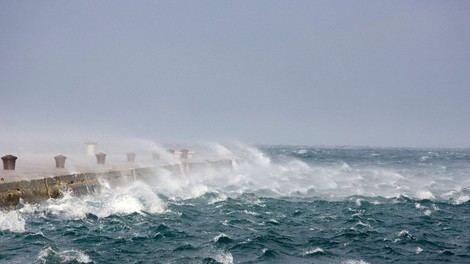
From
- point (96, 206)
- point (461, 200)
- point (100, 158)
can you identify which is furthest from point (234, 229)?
point (100, 158)

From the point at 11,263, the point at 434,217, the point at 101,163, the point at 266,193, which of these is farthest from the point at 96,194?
the point at 434,217

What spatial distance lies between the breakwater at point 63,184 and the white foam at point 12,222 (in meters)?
1.42

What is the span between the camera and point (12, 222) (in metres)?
16.8

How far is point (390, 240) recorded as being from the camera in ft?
54.2

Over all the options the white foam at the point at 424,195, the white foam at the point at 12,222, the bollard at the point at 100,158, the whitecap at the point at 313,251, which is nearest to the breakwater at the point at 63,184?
the white foam at the point at 12,222

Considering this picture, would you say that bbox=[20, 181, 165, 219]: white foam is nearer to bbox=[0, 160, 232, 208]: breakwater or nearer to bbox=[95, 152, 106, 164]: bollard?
bbox=[0, 160, 232, 208]: breakwater

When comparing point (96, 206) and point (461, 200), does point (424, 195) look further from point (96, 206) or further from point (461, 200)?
Result: point (96, 206)

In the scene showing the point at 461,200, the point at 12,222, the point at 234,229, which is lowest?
the point at 461,200

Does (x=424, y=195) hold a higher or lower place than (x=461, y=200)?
higher

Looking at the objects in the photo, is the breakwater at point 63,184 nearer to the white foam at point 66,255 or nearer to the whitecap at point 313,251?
the white foam at point 66,255

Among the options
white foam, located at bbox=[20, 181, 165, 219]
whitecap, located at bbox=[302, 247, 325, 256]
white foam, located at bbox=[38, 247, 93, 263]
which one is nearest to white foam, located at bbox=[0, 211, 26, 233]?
white foam, located at bbox=[20, 181, 165, 219]

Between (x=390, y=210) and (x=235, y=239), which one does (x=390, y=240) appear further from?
(x=390, y=210)

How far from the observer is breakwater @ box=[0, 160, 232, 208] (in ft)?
63.9

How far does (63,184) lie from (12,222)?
681 cm
